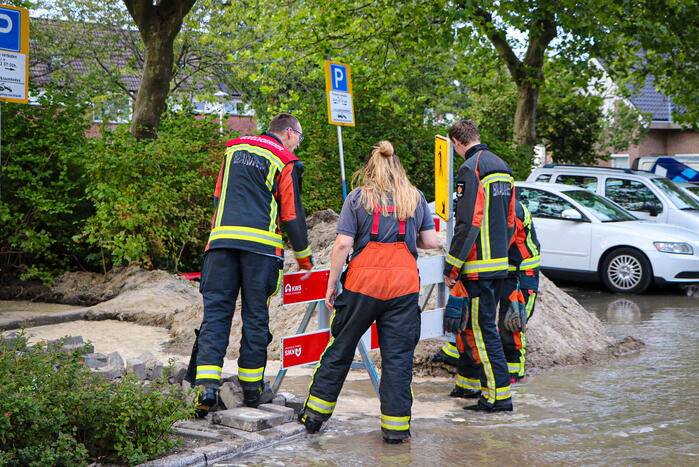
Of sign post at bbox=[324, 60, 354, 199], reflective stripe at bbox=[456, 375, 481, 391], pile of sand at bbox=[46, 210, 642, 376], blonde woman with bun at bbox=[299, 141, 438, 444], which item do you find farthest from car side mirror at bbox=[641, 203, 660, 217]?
blonde woman with bun at bbox=[299, 141, 438, 444]

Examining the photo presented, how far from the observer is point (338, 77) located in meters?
11.3

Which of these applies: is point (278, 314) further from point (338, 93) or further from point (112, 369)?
point (338, 93)

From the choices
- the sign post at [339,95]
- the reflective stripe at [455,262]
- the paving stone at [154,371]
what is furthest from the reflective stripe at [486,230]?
the sign post at [339,95]

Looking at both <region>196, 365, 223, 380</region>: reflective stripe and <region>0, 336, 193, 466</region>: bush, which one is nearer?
<region>0, 336, 193, 466</region>: bush

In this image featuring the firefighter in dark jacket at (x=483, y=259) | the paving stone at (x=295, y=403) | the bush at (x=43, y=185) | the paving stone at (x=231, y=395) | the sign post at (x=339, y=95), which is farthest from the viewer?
the bush at (x=43, y=185)

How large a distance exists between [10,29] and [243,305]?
4.08m

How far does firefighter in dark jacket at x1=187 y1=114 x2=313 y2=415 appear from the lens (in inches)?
229

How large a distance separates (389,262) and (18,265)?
7.61m

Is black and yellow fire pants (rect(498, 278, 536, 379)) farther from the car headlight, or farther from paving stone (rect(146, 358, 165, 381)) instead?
the car headlight

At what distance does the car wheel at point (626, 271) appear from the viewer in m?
13.6

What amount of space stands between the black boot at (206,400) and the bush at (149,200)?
5.64m

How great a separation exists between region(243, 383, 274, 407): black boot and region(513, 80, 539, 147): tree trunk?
15.8m

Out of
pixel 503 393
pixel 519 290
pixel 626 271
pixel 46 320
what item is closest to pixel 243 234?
pixel 503 393

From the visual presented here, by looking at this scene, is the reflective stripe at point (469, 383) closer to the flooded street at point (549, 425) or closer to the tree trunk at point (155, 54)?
the flooded street at point (549, 425)
